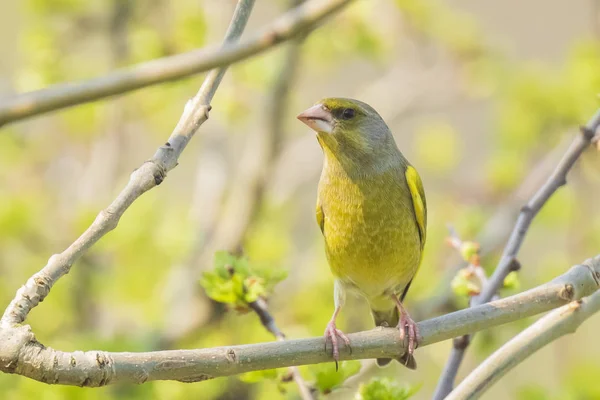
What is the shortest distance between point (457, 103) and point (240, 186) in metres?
2.42

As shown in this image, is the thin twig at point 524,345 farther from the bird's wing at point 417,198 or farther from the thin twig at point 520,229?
the bird's wing at point 417,198

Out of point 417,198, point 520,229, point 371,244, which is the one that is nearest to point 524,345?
point 520,229

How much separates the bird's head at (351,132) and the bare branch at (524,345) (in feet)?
4.22

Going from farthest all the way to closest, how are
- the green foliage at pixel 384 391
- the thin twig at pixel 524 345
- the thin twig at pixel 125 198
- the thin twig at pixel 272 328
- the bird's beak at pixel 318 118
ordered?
the bird's beak at pixel 318 118 < the thin twig at pixel 272 328 < the green foliage at pixel 384 391 < the thin twig at pixel 524 345 < the thin twig at pixel 125 198

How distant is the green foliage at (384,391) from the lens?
275 centimetres

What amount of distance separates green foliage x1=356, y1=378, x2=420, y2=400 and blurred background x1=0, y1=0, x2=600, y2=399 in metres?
1.70

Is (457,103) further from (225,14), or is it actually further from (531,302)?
(531,302)

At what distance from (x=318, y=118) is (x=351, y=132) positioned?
0.22m

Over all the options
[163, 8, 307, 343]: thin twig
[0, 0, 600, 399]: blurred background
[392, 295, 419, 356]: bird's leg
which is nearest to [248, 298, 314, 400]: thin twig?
[392, 295, 419, 356]: bird's leg

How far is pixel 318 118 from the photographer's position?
11.4ft

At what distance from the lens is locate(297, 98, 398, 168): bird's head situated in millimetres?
3555

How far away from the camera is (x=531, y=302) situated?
98.2 inches

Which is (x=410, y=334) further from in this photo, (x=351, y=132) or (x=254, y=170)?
(x=254, y=170)

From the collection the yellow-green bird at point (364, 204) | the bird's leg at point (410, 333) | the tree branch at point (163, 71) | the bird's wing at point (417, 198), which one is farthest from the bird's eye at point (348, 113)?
the tree branch at point (163, 71)
